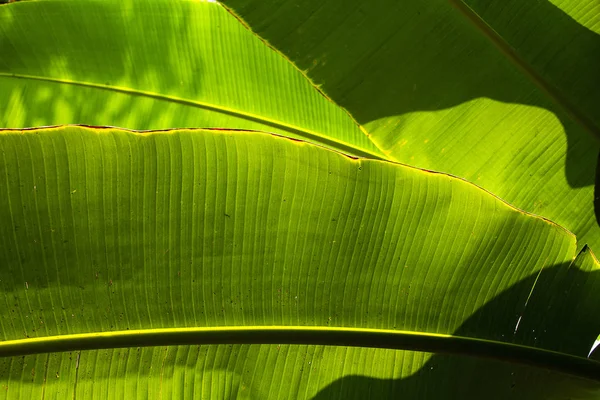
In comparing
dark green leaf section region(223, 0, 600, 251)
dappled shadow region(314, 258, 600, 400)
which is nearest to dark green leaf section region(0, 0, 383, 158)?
dark green leaf section region(223, 0, 600, 251)

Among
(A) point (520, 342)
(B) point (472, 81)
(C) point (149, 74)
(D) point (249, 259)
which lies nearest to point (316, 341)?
(D) point (249, 259)

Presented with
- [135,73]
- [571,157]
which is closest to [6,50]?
[135,73]

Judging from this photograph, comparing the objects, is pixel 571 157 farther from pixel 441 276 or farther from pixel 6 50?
pixel 6 50

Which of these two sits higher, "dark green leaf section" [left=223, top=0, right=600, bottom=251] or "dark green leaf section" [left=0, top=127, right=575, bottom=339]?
"dark green leaf section" [left=223, top=0, right=600, bottom=251]

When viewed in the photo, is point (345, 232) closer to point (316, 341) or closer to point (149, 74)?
point (316, 341)

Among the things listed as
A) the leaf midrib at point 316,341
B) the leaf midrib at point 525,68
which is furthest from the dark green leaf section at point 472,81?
the leaf midrib at point 316,341

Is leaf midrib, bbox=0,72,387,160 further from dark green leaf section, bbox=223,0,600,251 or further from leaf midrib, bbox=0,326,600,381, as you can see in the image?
leaf midrib, bbox=0,326,600,381
